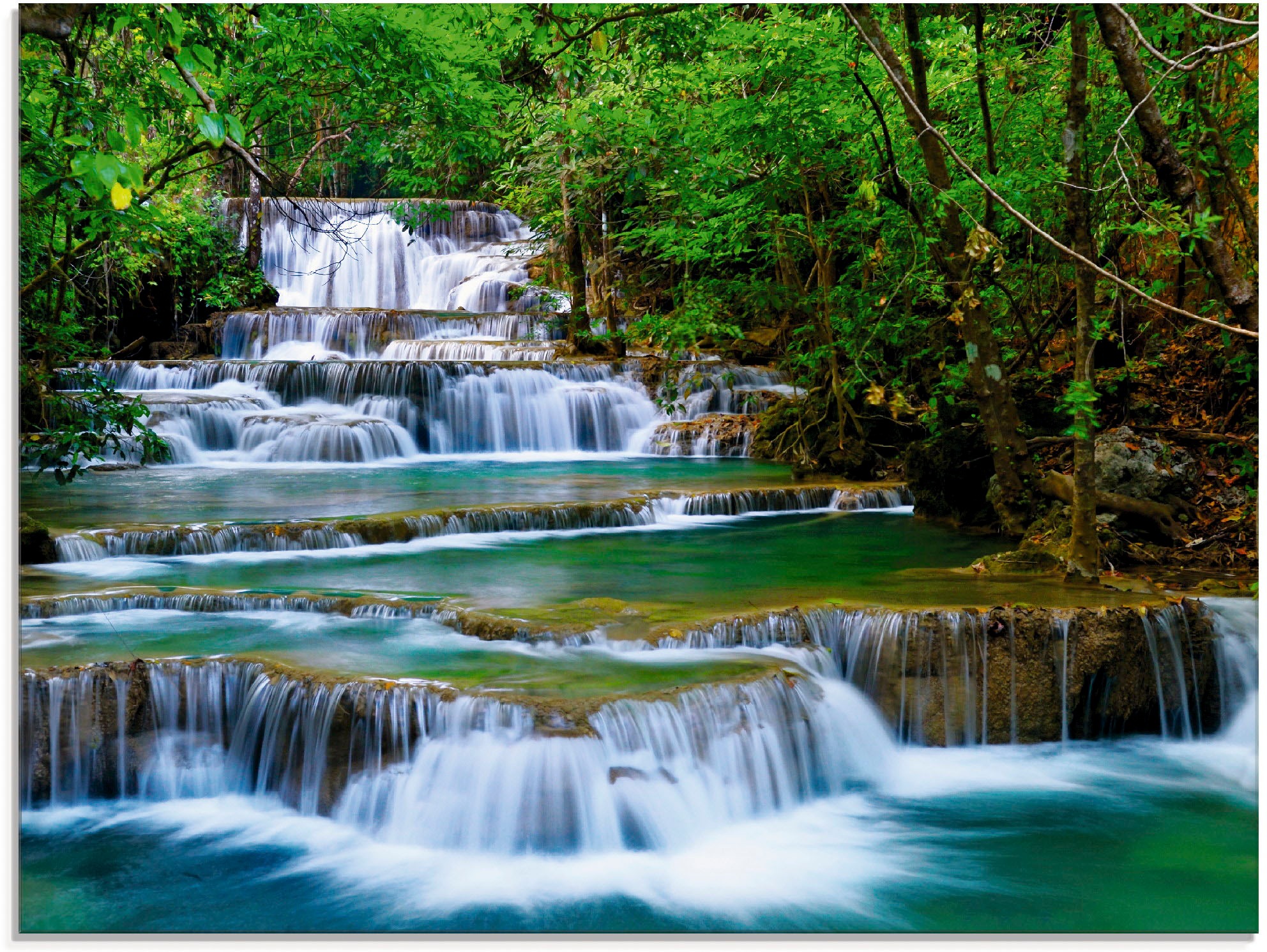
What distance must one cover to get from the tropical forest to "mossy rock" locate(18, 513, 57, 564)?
0.09 feet

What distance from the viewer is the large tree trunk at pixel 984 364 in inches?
263

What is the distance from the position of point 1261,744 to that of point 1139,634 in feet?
3.97

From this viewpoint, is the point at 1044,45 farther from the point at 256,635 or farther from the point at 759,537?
the point at 256,635

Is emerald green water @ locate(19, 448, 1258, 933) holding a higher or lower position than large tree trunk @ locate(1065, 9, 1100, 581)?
lower

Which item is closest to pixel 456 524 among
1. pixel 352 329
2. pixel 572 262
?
pixel 572 262

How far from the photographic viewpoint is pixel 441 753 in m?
4.37

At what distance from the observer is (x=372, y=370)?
47.6ft

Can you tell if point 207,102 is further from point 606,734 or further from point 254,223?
point 254,223

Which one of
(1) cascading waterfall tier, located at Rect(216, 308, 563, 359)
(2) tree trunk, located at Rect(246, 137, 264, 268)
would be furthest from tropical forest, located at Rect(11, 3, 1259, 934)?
(2) tree trunk, located at Rect(246, 137, 264, 268)

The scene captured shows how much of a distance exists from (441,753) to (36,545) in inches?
165

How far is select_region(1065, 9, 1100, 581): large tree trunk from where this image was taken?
5.73 m

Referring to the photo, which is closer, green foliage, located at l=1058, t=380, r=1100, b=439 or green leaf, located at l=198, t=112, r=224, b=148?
green leaf, located at l=198, t=112, r=224, b=148

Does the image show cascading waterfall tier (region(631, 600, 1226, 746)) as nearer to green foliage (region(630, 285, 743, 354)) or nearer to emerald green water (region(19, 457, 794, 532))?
green foliage (region(630, 285, 743, 354))

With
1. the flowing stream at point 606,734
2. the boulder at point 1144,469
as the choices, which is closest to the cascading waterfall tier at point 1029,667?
the flowing stream at point 606,734
